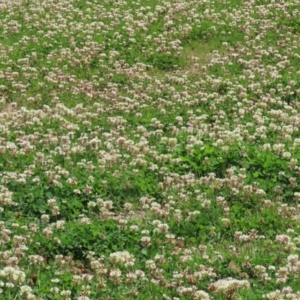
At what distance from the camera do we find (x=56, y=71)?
61.1 feet

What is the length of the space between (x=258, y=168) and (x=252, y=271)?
12.3 ft

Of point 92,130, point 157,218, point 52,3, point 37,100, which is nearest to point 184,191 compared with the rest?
point 157,218

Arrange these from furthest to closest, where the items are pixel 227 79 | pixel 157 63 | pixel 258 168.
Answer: pixel 157 63, pixel 227 79, pixel 258 168

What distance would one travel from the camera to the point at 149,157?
13219 mm

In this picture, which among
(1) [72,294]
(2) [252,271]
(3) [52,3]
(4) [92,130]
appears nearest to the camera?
(1) [72,294]

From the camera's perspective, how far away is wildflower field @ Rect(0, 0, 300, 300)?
911 centimetres

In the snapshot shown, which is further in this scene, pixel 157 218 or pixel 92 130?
pixel 92 130

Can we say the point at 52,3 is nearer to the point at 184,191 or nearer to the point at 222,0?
the point at 222,0

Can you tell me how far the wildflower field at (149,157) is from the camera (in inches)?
359

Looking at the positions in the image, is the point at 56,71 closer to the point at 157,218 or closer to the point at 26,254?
the point at 157,218

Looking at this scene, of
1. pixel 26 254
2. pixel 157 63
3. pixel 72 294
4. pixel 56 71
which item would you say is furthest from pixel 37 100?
pixel 72 294

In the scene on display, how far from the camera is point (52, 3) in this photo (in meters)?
25.4

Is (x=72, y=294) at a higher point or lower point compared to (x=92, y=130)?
higher

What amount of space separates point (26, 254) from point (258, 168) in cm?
515
